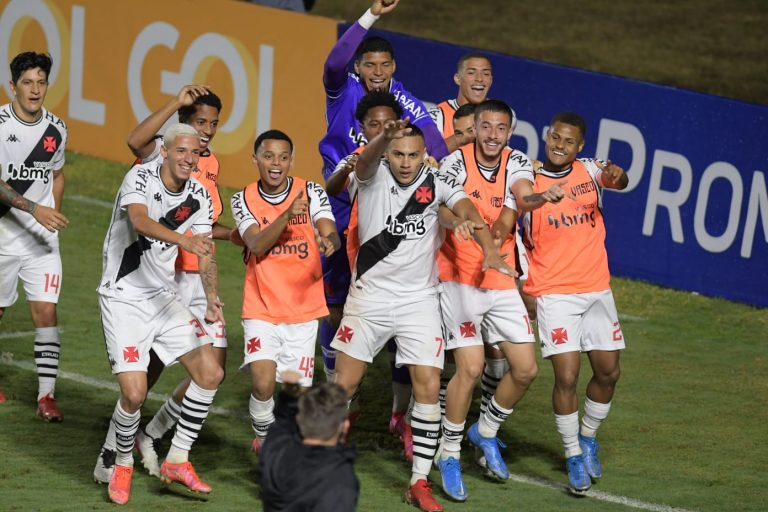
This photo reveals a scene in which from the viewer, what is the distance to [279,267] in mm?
9398

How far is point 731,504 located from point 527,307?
1896mm

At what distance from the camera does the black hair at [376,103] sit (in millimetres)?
9633

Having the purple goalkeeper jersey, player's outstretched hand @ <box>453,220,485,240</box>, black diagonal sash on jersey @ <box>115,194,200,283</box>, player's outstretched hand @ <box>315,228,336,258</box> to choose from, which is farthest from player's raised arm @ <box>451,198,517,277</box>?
black diagonal sash on jersey @ <box>115,194,200,283</box>

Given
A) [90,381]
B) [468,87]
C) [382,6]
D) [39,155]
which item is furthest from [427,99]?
[39,155]

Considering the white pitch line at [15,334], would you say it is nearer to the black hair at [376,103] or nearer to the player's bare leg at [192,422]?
the player's bare leg at [192,422]

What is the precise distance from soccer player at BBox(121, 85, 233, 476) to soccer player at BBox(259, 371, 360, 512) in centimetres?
310

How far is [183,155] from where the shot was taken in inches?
356

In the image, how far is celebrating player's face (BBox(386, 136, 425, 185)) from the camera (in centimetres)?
912

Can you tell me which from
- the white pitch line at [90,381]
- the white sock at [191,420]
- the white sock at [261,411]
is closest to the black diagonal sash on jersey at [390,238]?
the white sock at [261,411]

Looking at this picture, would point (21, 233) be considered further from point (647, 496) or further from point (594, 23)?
point (594, 23)

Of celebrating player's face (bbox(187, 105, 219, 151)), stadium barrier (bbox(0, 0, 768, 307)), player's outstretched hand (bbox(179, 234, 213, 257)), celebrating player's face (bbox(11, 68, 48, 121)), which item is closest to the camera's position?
player's outstretched hand (bbox(179, 234, 213, 257))

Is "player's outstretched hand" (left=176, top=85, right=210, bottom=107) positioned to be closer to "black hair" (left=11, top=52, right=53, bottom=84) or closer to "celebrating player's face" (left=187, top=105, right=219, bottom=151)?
"celebrating player's face" (left=187, top=105, right=219, bottom=151)

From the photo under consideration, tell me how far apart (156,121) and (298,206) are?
4.27 feet

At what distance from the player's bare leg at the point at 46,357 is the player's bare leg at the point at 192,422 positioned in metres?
1.86
